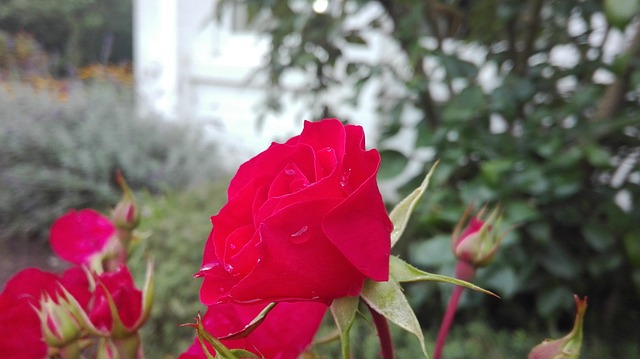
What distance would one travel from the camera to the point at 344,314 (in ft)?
0.65

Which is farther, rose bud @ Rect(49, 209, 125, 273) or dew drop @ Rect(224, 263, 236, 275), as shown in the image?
rose bud @ Rect(49, 209, 125, 273)

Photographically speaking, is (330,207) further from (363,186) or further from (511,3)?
(511,3)

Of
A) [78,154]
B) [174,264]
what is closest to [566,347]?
[174,264]

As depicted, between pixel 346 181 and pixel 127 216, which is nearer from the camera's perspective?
pixel 346 181

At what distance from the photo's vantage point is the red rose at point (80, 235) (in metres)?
0.30

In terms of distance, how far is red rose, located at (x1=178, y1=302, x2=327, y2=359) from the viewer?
22 centimetres

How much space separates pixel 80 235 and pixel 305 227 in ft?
0.64

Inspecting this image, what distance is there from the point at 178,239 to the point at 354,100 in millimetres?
599

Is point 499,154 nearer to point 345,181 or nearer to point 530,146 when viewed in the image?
point 530,146

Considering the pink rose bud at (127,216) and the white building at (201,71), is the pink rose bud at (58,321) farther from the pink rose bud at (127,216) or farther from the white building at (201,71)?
the white building at (201,71)

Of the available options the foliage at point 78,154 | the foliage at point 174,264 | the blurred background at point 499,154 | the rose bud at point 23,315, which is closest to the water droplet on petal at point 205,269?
the rose bud at point 23,315

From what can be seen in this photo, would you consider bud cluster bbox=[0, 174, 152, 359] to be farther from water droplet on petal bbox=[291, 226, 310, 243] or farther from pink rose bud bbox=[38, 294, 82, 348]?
water droplet on petal bbox=[291, 226, 310, 243]

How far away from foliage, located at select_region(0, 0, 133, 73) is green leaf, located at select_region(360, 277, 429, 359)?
3689 mm

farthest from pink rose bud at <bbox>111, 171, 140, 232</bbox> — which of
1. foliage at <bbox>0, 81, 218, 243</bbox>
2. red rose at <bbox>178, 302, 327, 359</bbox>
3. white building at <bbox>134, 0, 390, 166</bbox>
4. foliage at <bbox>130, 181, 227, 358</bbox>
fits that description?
white building at <bbox>134, 0, 390, 166</bbox>
